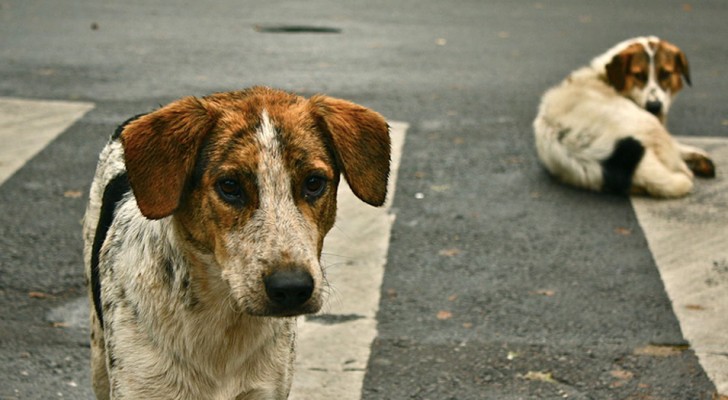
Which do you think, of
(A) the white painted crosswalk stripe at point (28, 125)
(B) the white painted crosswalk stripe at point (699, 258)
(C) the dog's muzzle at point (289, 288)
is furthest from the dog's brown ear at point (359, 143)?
(A) the white painted crosswalk stripe at point (28, 125)

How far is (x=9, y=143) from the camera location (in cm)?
917

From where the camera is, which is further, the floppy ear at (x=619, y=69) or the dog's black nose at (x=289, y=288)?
the floppy ear at (x=619, y=69)

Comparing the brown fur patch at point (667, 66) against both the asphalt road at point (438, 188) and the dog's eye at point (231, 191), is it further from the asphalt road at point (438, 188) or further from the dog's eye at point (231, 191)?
the dog's eye at point (231, 191)

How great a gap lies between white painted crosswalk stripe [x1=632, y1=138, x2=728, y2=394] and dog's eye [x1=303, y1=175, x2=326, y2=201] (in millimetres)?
2593

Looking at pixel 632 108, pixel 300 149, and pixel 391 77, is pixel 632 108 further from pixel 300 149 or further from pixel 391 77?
pixel 300 149

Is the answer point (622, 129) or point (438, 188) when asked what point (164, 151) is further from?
point (622, 129)

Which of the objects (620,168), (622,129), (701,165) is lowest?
(701,165)

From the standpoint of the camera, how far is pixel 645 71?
9.53 metres

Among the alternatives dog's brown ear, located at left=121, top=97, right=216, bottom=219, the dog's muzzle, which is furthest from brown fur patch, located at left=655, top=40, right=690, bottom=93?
the dog's muzzle

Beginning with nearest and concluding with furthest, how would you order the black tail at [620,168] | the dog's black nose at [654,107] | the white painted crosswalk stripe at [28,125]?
1. the black tail at [620,168]
2. the white painted crosswalk stripe at [28,125]
3. the dog's black nose at [654,107]

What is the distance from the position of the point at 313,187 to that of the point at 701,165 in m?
5.69

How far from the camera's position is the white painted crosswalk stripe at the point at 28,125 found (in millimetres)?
8875

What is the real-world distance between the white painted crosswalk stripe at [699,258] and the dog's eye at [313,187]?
2593 mm

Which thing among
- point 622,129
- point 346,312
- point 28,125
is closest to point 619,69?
point 622,129
